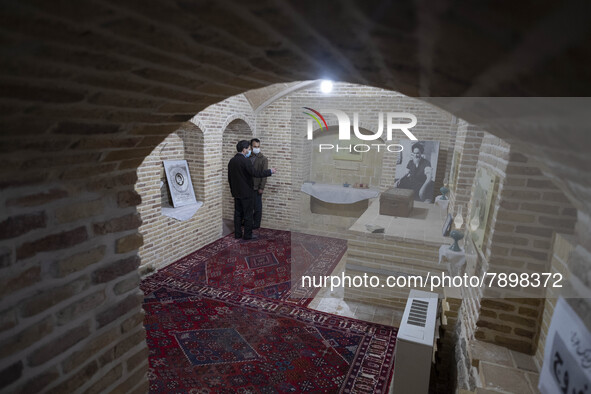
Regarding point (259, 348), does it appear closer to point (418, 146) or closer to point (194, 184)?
point (194, 184)

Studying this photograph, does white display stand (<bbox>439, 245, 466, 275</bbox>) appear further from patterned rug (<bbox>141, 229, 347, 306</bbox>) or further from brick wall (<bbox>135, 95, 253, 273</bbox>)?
brick wall (<bbox>135, 95, 253, 273</bbox>)

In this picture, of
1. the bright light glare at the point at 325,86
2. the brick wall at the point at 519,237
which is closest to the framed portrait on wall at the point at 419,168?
the bright light glare at the point at 325,86

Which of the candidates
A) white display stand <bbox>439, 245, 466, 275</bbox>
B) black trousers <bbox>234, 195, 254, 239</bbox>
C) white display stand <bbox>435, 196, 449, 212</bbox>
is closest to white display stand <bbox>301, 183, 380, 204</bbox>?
white display stand <bbox>435, 196, 449, 212</bbox>

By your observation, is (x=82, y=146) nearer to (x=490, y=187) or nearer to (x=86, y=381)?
(x=86, y=381)

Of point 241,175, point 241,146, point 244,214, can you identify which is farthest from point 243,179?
point 244,214

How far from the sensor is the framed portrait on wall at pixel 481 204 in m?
2.42

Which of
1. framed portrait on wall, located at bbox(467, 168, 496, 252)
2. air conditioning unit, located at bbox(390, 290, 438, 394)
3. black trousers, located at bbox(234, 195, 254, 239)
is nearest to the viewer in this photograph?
framed portrait on wall, located at bbox(467, 168, 496, 252)

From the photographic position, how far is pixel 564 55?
0.52 meters

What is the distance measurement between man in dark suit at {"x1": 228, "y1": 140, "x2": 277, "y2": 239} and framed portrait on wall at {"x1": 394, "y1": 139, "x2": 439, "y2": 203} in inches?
95.1

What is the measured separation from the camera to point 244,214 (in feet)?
22.1

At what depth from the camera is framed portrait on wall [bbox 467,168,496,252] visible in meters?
2.42

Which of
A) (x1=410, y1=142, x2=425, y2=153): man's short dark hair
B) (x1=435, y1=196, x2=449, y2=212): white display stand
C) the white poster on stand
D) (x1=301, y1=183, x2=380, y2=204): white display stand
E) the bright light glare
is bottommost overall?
(x1=301, y1=183, x2=380, y2=204): white display stand

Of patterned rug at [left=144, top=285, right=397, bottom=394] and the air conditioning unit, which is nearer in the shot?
the air conditioning unit

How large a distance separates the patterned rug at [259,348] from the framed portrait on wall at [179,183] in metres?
2.10
